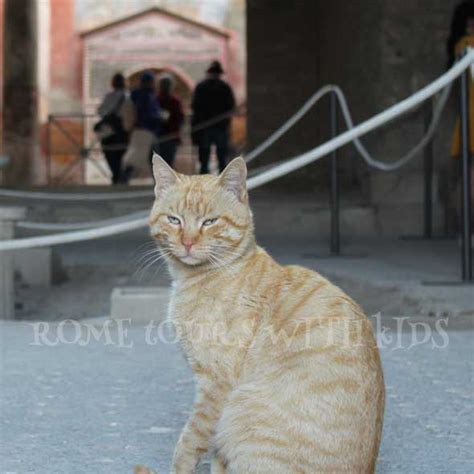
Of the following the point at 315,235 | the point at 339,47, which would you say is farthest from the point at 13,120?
the point at 315,235

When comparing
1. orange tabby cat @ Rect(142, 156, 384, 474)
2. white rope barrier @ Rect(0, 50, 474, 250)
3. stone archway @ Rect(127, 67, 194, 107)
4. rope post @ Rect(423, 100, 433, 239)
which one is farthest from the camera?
stone archway @ Rect(127, 67, 194, 107)

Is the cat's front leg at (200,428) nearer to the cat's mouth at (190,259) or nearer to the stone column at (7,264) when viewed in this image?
the cat's mouth at (190,259)

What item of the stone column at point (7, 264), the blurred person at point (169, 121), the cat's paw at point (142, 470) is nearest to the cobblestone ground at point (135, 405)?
the cat's paw at point (142, 470)

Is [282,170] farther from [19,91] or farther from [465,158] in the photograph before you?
[19,91]

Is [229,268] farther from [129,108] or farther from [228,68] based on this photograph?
[228,68]

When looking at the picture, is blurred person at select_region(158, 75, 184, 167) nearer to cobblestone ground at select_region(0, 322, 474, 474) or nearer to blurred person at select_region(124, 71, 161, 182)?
blurred person at select_region(124, 71, 161, 182)

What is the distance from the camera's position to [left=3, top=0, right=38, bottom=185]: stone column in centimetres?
1499

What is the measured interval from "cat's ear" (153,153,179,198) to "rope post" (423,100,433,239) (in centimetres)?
495

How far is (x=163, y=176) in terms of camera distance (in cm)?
241

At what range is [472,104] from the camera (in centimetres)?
642

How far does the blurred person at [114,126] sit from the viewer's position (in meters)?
11.2

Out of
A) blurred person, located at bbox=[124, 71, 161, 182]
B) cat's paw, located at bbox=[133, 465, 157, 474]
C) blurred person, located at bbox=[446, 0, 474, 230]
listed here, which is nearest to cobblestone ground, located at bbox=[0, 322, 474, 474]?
cat's paw, located at bbox=[133, 465, 157, 474]

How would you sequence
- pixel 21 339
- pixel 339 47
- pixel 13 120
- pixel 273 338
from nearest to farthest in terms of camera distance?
1. pixel 273 338
2. pixel 21 339
3. pixel 339 47
4. pixel 13 120

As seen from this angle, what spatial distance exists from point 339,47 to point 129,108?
2378 mm
